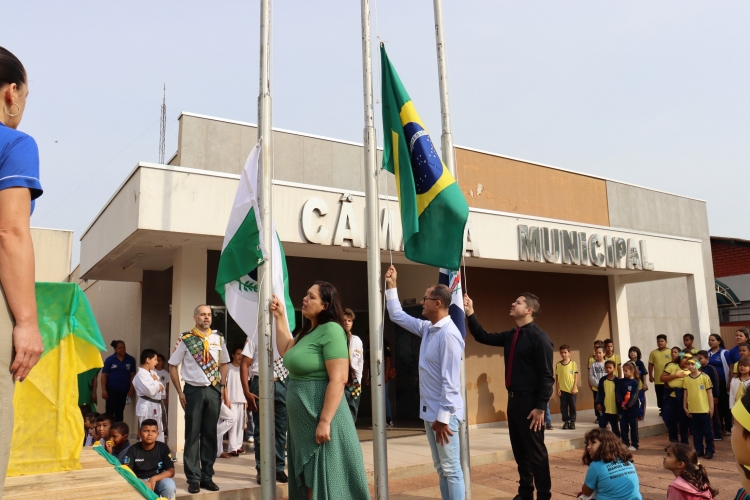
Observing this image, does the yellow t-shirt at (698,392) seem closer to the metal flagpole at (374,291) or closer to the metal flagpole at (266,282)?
the metal flagpole at (374,291)

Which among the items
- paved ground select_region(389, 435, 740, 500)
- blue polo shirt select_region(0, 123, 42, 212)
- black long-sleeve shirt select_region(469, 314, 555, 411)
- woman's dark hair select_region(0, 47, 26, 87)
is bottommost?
paved ground select_region(389, 435, 740, 500)

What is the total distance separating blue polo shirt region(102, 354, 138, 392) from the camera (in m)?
11.3

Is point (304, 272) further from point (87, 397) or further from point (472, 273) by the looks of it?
point (87, 397)

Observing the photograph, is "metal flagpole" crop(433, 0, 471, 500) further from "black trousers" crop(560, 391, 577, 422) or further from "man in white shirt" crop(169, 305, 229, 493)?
"black trousers" crop(560, 391, 577, 422)

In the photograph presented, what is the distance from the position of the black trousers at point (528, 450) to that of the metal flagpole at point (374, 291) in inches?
51.8

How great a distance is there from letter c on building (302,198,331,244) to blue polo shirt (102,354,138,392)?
185 inches

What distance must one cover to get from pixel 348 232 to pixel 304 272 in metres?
3.40

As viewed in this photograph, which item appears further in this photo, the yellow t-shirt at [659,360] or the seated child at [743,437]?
the yellow t-shirt at [659,360]

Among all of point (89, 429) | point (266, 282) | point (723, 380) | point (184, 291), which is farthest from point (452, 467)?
point (723, 380)

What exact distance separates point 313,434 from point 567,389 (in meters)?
9.03

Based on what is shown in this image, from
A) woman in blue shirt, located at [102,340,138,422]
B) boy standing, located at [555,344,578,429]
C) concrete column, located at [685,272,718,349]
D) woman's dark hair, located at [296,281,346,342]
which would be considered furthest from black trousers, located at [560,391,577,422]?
woman's dark hair, located at [296,281,346,342]

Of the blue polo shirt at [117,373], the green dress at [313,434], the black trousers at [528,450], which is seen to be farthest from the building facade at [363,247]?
the green dress at [313,434]

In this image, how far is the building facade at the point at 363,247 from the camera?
882 cm

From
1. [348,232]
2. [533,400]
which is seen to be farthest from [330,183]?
[533,400]
